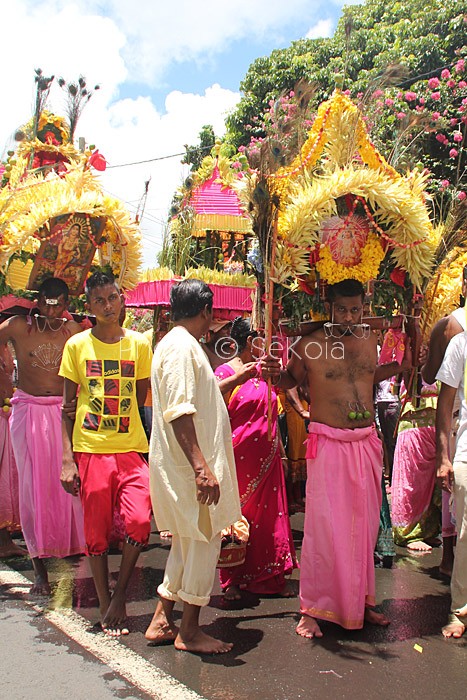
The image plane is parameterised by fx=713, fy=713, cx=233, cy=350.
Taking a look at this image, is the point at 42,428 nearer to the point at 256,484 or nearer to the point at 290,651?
the point at 256,484

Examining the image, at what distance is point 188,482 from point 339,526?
99 centimetres

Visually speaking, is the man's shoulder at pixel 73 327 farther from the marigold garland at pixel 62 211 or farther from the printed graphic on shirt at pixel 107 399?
the printed graphic on shirt at pixel 107 399

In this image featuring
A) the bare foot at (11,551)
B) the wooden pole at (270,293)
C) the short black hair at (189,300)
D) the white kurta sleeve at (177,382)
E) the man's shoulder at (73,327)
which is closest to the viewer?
the white kurta sleeve at (177,382)

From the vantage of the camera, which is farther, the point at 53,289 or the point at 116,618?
the point at 53,289

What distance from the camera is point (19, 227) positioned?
525 cm

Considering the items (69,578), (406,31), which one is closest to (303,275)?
(69,578)

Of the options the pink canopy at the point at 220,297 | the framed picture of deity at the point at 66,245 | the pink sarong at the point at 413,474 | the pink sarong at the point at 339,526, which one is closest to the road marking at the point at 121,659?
the pink sarong at the point at 339,526

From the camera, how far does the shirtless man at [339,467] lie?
4.09 meters

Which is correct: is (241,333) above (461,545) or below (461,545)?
above

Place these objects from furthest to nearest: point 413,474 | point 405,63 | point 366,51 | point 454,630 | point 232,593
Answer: point 366,51
point 405,63
point 413,474
point 232,593
point 454,630

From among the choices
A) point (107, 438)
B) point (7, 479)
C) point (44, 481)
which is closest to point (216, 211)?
point (7, 479)

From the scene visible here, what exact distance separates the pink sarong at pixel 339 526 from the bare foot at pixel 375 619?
6 cm

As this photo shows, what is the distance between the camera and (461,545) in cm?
400

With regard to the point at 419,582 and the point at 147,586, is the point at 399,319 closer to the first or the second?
the point at 419,582
